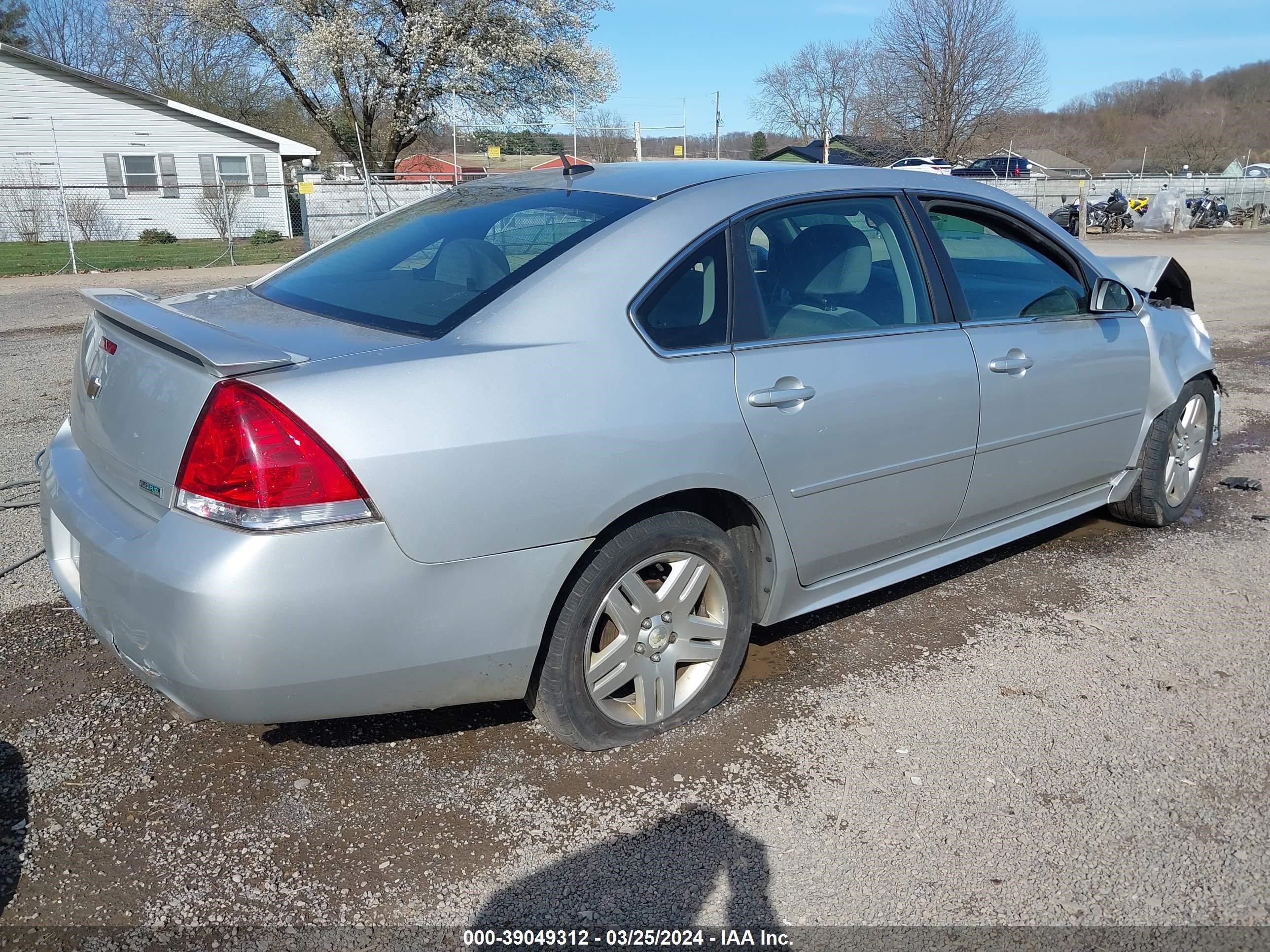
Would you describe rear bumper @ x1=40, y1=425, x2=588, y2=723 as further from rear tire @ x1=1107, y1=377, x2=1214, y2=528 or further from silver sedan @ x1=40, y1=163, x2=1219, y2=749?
rear tire @ x1=1107, y1=377, x2=1214, y2=528

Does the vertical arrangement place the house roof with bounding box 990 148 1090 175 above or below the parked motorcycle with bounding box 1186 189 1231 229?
above

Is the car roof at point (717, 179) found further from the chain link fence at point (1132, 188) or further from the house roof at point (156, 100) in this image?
the house roof at point (156, 100)

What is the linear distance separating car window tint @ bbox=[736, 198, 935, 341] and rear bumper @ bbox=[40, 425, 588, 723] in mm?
1106

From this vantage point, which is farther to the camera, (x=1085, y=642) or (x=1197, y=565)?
(x=1197, y=565)

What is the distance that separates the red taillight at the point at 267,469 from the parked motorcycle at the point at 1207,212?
36.9 metres

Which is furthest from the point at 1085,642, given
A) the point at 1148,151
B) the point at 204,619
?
the point at 1148,151

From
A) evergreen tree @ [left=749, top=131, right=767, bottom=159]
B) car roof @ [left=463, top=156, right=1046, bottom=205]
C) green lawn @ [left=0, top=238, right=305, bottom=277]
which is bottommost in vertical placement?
green lawn @ [left=0, top=238, right=305, bottom=277]

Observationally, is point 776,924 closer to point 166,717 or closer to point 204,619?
point 204,619

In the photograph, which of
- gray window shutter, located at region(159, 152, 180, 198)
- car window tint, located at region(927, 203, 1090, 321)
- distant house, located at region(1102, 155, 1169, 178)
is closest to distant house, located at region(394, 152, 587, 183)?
gray window shutter, located at region(159, 152, 180, 198)

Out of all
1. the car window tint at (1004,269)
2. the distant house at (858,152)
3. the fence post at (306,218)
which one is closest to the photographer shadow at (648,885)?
the car window tint at (1004,269)

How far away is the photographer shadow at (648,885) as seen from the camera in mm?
2291

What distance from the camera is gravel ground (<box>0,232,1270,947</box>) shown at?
7.70 ft

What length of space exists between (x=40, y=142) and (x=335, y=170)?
869 cm

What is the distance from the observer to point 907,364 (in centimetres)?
332
